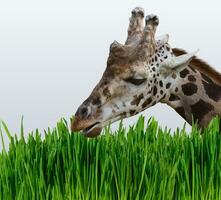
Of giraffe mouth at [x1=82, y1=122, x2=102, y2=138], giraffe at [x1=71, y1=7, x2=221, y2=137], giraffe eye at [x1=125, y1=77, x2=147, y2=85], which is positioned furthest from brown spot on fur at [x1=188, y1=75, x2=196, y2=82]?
giraffe mouth at [x1=82, y1=122, x2=102, y2=138]

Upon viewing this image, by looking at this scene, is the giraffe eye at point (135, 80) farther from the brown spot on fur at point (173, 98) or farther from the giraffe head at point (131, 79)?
the brown spot on fur at point (173, 98)

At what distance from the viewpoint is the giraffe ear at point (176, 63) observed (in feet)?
13.7

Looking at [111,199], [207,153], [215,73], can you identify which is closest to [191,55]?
[215,73]

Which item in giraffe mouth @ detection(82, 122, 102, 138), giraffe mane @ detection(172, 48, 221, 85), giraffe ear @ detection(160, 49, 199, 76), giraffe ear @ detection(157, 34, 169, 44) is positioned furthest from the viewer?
giraffe mane @ detection(172, 48, 221, 85)

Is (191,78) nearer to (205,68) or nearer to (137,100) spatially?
(205,68)

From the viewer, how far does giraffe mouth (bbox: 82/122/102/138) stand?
3955 millimetres

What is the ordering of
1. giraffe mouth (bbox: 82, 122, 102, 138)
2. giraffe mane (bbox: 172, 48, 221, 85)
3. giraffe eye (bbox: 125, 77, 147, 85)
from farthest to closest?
giraffe mane (bbox: 172, 48, 221, 85), giraffe eye (bbox: 125, 77, 147, 85), giraffe mouth (bbox: 82, 122, 102, 138)

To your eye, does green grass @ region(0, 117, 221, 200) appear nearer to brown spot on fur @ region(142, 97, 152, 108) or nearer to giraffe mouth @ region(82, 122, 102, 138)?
giraffe mouth @ region(82, 122, 102, 138)

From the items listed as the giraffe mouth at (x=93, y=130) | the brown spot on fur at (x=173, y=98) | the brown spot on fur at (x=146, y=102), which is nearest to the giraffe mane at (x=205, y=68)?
the brown spot on fur at (x=173, y=98)

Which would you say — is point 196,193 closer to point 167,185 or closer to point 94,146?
point 167,185

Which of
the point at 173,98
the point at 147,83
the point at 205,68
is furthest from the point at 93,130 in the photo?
the point at 205,68

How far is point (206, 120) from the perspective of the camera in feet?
14.3

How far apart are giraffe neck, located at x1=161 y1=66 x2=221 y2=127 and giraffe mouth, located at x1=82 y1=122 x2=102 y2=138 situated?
0.53 metres

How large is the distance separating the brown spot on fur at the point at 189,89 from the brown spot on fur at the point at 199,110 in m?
0.07
